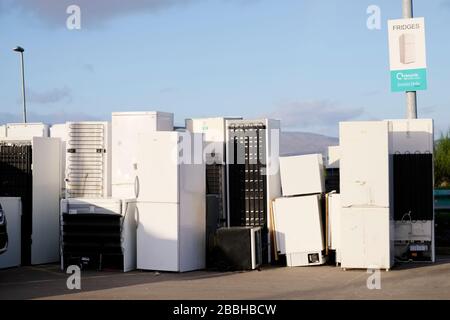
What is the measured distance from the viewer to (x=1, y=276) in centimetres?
1209

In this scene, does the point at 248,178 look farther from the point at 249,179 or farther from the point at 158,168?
the point at 158,168

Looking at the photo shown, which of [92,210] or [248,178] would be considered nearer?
[92,210]

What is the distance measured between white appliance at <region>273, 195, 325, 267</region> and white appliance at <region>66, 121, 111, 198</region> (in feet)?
11.3

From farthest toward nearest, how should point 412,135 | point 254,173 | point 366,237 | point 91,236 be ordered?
point 254,173 < point 412,135 < point 91,236 < point 366,237

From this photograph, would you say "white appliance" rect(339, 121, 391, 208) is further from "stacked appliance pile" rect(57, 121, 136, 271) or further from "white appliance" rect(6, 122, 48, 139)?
"white appliance" rect(6, 122, 48, 139)

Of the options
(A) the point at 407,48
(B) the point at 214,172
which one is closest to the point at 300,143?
(A) the point at 407,48

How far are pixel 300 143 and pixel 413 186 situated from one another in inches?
251

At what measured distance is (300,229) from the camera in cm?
1261

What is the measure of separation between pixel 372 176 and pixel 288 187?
5.71ft

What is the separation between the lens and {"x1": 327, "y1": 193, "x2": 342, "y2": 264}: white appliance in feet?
40.7

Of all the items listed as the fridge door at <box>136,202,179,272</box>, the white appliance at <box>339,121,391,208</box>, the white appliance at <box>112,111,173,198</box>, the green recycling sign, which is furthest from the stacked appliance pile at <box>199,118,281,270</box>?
the green recycling sign

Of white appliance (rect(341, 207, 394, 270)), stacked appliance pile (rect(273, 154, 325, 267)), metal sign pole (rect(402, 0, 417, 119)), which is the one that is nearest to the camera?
white appliance (rect(341, 207, 394, 270))
